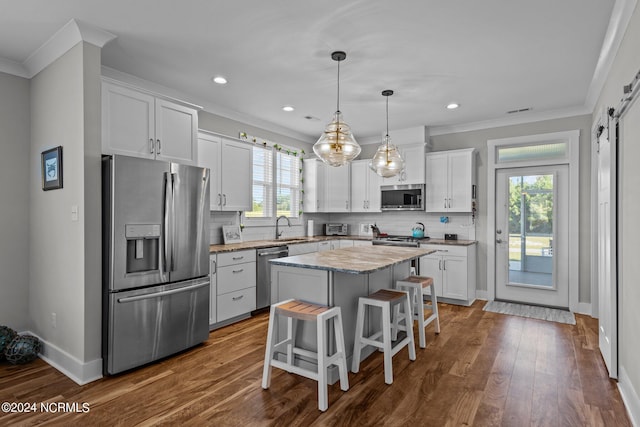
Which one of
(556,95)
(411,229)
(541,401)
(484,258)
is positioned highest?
(556,95)

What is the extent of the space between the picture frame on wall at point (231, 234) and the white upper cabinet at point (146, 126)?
4.13ft

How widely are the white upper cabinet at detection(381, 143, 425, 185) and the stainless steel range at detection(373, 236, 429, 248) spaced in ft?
2.86

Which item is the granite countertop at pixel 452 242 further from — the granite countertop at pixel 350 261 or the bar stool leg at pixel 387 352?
the bar stool leg at pixel 387 352

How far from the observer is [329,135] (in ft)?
9.78

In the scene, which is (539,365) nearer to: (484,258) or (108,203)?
(484,258)

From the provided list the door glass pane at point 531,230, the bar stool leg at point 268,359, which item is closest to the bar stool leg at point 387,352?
the bar stool leg at point 268,359

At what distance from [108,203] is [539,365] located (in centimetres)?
376

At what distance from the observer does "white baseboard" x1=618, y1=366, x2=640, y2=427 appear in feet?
7.06

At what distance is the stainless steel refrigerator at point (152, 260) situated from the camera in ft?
9.17

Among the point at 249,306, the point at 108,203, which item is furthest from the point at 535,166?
the point at 108,203

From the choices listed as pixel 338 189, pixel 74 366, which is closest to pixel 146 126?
pixel 74 366

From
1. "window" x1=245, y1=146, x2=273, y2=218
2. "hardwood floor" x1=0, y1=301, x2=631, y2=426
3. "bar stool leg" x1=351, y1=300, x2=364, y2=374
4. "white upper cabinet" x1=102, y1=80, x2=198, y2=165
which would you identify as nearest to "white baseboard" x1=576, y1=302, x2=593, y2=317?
"hardwood floor" x1=0, y1=301, x2=631, y2=426

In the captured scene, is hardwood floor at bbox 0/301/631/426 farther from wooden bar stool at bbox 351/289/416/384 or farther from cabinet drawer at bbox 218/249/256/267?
cabinet drawer at bbox 218/249/256/267

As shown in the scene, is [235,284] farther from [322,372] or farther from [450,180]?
[450,180]
